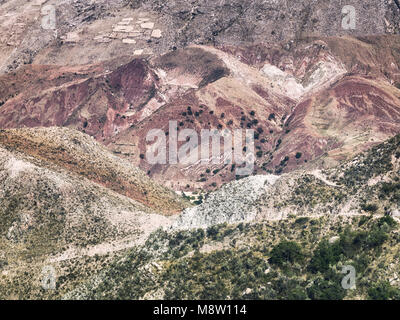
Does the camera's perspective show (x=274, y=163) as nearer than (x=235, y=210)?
No

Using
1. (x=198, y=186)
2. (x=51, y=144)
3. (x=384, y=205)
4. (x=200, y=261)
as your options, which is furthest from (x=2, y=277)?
(x=198, y=186)

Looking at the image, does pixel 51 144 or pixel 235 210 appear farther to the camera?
pixel 51 144

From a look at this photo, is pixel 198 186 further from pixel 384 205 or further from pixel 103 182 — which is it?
pixel 384 205

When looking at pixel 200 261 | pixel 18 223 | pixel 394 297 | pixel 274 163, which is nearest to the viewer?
pixel 394 297

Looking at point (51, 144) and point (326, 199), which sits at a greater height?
point (326, 199)

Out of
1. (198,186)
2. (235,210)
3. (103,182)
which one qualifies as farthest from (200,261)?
(198,186)

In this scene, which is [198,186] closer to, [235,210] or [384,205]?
[235,210]

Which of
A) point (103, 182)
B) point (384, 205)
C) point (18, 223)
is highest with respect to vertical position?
point (384, 205)
